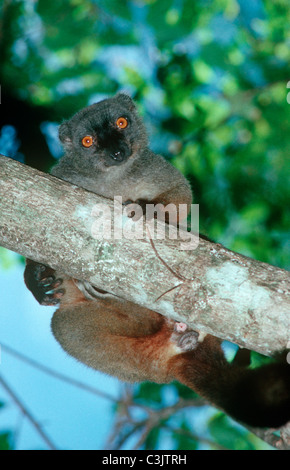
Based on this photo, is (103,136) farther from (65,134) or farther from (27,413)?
→ (27,413)

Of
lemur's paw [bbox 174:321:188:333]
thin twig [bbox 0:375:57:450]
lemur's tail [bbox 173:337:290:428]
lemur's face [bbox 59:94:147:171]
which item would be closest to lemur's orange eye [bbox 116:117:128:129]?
lemur's face [bbox 59:94:147:171]

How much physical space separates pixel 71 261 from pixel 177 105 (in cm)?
395

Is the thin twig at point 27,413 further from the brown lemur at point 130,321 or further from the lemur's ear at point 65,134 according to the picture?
the lemur's ear at point 65,134

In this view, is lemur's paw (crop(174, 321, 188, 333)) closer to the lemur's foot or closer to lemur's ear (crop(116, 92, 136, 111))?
the lemur's foot

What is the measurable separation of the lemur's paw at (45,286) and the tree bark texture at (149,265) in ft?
3.51

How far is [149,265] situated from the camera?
9.99ft

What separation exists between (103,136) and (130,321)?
2179 millimetres

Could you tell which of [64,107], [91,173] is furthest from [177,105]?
[91,173]

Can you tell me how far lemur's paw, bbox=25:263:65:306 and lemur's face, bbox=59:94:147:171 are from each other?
1.37m

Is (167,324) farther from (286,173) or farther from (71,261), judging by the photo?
(286,173)

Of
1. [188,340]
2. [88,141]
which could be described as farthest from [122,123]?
[188,340]

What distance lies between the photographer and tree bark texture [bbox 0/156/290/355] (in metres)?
2.87

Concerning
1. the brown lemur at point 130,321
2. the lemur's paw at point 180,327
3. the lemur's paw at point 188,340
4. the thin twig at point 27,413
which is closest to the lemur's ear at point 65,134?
the brown lemur at point 130,321

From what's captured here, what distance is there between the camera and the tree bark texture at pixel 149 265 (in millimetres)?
2865
